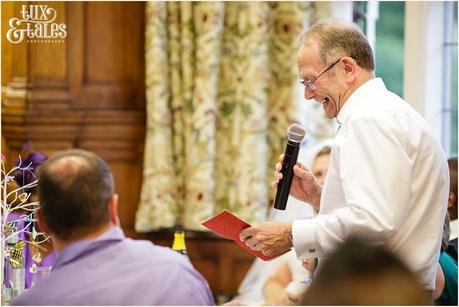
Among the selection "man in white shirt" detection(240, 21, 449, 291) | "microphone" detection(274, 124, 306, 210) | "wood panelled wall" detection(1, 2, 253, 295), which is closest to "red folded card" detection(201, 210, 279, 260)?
"man in white shirt" detection(240, 21, 449, 291)

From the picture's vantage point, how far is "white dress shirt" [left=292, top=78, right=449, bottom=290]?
2.33 meters

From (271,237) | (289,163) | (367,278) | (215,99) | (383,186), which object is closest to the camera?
(367,278)

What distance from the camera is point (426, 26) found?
4848 mm

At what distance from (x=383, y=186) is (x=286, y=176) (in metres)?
0.38

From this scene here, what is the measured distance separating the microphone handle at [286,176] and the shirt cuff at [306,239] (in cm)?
20

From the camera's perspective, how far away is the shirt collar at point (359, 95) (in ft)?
8.16

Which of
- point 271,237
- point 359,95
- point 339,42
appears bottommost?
point 271,237

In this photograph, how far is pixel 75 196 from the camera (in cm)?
204

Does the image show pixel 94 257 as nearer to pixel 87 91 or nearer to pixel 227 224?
pixel 227 224

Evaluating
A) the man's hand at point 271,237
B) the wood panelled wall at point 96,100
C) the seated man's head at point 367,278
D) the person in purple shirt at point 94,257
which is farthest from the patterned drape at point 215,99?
the seated man's head at point 367,278

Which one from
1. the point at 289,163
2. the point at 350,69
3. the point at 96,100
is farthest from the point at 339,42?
the point at 96,100

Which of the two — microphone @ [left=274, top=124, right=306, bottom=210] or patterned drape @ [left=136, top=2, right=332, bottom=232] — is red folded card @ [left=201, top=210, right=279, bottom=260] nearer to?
microphone @ [left=274, top=124, right=306, bottom=210]

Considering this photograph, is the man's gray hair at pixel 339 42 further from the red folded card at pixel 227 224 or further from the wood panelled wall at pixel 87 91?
the wood panelled wall at pixel 87 91

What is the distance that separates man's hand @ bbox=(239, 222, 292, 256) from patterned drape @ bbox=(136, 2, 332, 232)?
Answer: 2.30 m
